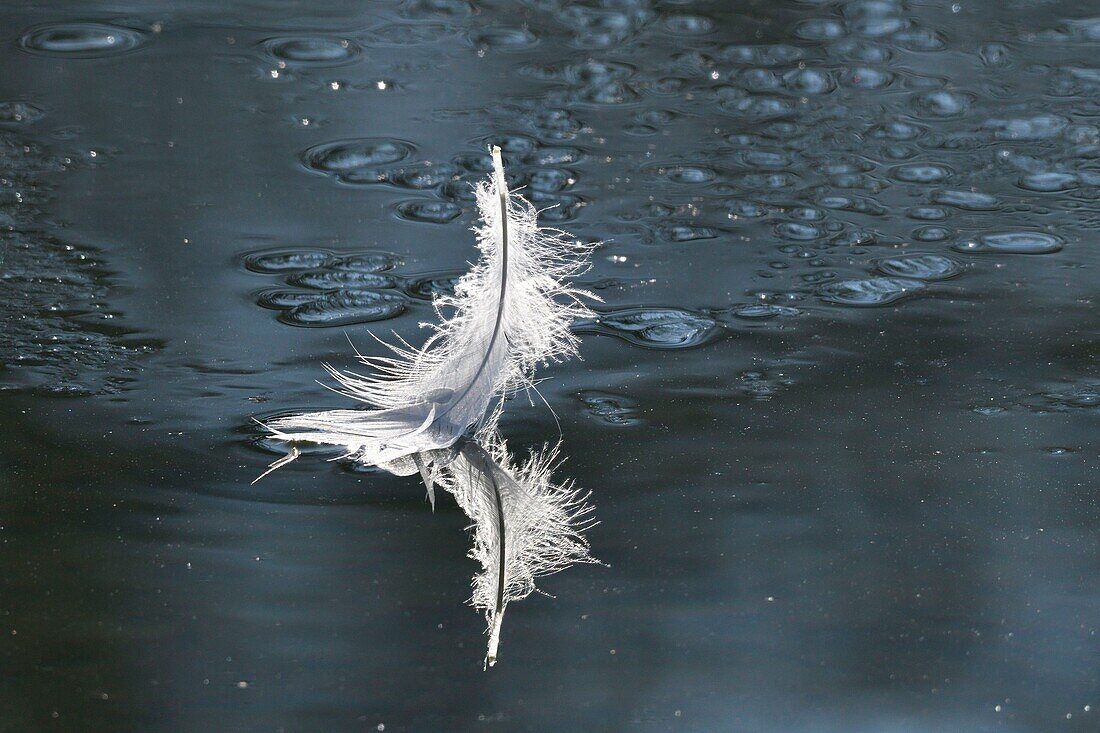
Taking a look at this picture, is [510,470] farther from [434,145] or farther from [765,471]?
[434,145]

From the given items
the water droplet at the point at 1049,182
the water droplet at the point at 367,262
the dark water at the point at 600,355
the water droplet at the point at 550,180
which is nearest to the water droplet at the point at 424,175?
the dark water at the point at 600,355

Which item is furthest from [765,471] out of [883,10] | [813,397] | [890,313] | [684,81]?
[883,10]

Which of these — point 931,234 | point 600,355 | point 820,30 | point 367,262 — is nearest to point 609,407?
point 600,355

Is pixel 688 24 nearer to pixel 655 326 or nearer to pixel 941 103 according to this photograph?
pixel 941 103

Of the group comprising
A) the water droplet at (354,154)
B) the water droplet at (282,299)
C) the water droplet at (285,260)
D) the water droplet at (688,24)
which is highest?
the water droplet at (688,24)

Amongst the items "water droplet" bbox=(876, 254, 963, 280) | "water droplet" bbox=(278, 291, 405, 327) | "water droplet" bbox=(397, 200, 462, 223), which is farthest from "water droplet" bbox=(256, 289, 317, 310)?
"water droplet" bbox=(876, 254, 963, 280)

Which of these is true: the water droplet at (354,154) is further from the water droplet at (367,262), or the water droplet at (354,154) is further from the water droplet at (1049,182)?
the water droplet at (1049,182)

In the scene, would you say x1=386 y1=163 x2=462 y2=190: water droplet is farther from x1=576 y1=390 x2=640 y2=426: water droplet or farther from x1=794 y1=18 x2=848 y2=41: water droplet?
x1=794 y1=18 x2=848 y2=41: water droplet
